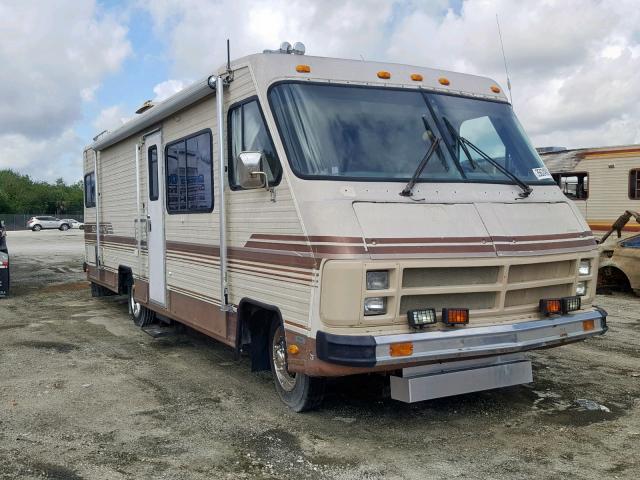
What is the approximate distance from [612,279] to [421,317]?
929cm

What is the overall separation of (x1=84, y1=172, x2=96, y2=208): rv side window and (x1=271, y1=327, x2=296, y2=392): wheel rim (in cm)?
710

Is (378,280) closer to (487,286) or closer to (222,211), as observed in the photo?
(487,286)

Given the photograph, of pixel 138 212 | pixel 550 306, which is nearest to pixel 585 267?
pixel 550 306

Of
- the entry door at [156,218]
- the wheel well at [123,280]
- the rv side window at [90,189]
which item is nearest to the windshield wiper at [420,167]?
the entry door at [156,218]

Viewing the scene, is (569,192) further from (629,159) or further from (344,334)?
(344,334)

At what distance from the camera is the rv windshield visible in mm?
5070

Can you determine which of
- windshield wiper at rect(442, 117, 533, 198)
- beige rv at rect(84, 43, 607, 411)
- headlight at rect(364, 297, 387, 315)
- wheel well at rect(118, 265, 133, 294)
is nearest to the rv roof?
beige rv at rect(84, 43, 607, 411)

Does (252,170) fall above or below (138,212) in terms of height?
above

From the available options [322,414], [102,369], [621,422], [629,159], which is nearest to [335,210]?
[322,414]

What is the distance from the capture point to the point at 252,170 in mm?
5203

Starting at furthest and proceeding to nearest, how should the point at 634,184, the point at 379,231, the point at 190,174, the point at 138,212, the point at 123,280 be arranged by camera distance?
the point at 634,184 → the point at 123,280 → the point at 138,212 → the point at 190,174 → the point at 379,231

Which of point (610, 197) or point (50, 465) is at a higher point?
point (610, 197)

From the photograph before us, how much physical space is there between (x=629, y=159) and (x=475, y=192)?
11750 mm

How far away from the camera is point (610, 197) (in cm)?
1579
